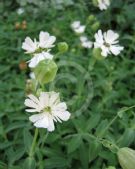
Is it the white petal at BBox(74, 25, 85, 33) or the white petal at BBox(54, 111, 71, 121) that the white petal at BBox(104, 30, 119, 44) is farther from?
the white petal at BBox(74, 25, 85, 33)

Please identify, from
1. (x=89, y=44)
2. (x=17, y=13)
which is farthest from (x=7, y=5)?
(x=89, y=44)

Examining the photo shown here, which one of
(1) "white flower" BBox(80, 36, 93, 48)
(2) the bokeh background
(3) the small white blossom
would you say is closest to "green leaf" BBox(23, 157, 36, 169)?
(2) the bokeh background

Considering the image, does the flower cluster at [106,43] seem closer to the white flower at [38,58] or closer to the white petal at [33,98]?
the white flower at [38,58]

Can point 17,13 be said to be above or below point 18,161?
above

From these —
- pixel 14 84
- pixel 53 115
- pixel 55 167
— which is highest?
pixel 53 115

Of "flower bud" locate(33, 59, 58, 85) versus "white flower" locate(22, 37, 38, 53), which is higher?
"white flower" locate(22, 37, 38, 53)

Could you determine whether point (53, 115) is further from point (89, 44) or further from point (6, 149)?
point (89, 44)

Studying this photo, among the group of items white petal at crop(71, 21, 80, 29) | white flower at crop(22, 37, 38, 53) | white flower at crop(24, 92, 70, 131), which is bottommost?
white flower at crop(24, 92, 70, 131)
